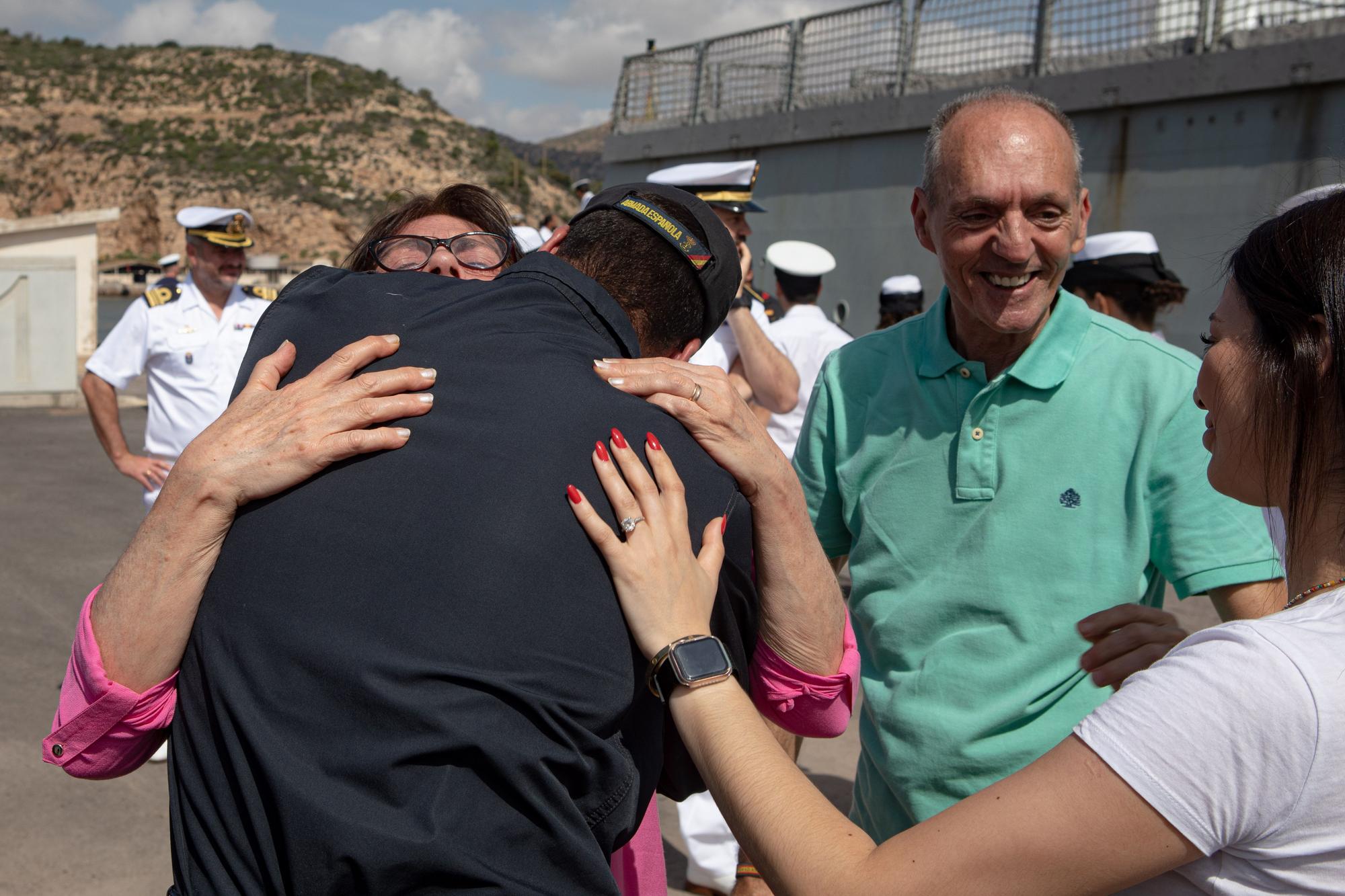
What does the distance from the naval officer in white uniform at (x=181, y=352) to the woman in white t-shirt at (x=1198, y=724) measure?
15.5ft

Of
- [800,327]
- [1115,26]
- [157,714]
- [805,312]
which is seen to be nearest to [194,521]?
[157,714]

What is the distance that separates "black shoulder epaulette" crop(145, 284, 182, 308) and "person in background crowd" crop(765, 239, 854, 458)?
321 cm

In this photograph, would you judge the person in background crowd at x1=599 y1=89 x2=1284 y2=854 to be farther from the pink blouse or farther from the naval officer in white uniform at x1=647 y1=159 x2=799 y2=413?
the naval officer in white uniform at x1=647 y1=159 x2=799 y2=413

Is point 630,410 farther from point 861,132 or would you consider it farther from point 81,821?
point 861,132

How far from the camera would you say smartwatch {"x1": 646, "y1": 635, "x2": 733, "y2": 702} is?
1503mm

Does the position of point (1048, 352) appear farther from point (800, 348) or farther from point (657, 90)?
point (657, 90)

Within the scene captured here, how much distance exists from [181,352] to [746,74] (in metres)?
10.6

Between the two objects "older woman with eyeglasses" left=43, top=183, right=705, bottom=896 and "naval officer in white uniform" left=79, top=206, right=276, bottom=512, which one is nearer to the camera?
"older woman with eyeglasses" left=43, top=183, right=705, bottom=896

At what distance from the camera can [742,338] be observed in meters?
5.15

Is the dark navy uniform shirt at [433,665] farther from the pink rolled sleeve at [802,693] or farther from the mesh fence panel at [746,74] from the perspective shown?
the mesh fence panel at [746,74]

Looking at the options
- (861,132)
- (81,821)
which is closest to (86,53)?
(861,132)

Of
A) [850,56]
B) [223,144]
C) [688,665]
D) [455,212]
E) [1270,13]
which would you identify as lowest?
[688,665]

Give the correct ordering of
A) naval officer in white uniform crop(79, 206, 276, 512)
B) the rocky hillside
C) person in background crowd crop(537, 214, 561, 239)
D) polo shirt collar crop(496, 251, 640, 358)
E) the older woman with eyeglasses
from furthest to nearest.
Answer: the rocky hillside, person in background crowd crop(537, 214, 561, 239), naval officer in white uniform crop(79, 206, 276, 512), polo shirt collar crop(496, 251, 640, 358), the older woman with eyeglasses

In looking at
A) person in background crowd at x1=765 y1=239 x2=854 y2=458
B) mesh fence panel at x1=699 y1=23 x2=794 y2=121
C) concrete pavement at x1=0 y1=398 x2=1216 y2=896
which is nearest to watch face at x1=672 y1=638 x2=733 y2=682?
concrete pavement at x1=0 y1=398 x2=1216 y2=896
